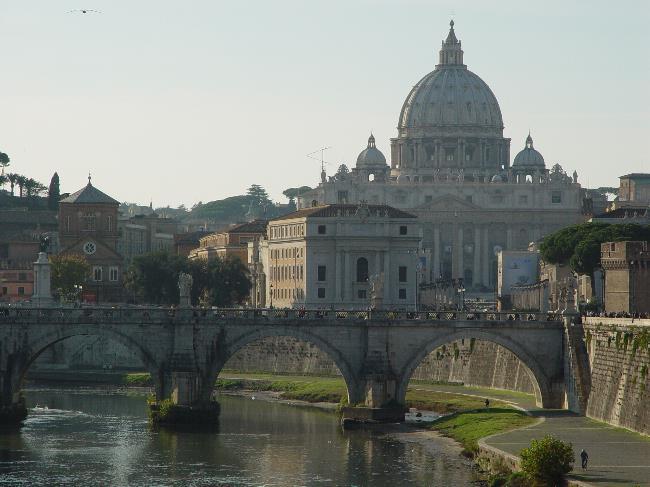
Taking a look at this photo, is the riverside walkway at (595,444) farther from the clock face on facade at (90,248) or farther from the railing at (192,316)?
the clock face on facade at (90,248)

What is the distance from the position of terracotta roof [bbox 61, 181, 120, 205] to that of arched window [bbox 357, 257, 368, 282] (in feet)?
79.6

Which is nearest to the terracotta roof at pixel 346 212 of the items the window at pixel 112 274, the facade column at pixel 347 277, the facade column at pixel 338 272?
the facade column at pixel 338 272

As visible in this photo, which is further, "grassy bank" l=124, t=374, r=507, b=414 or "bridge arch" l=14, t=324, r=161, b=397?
"grassy bank" l=124, t=374, r=507, b=414

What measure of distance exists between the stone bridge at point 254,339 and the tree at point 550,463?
28.1 metres

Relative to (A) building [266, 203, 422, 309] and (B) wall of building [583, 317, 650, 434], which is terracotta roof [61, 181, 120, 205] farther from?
(B) wall of building [583, 317, 650, 434]

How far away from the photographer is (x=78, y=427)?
346 ft

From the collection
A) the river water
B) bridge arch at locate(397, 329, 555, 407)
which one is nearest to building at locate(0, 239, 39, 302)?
the river water

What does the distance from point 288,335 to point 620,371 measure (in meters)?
18.8

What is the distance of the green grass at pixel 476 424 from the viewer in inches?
3688

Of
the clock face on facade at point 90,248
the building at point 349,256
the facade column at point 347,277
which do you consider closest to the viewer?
the building at point 349,256

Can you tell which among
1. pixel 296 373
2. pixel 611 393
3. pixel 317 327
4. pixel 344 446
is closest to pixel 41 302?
pixel 296 373

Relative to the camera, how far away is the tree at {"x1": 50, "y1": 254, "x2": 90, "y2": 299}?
168625mm

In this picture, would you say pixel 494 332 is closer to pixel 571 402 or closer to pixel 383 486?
pixel 571 402

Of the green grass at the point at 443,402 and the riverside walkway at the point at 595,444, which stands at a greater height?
the green grass at the point at 443,402
